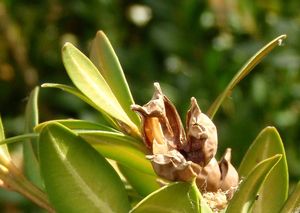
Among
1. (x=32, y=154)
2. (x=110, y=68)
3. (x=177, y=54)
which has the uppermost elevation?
(x=110, y=68)

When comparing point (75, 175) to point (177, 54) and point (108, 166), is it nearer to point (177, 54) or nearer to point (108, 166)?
point (108, 166)

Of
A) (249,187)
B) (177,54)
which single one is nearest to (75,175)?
(249,187)

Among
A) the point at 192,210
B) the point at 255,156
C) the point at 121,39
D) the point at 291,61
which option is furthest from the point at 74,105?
the point at 192,210

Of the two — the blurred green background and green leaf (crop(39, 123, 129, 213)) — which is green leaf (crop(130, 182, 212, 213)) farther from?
the blurred green background

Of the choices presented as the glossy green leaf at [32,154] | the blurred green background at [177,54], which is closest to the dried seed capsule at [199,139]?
the glossy green leaf at [32,154]

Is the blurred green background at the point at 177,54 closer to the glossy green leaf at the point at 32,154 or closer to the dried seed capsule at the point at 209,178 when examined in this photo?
the glossy green leaf at the point at 32,154
